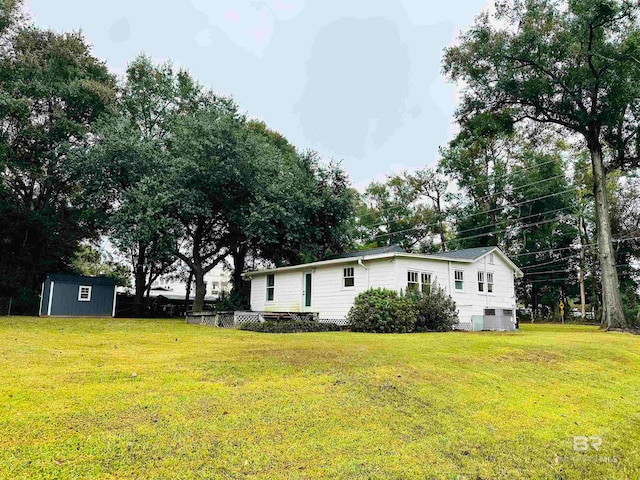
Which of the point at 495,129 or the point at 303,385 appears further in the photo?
the point at 495,129

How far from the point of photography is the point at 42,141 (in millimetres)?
22906

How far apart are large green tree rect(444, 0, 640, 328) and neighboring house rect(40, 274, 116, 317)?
22925mm

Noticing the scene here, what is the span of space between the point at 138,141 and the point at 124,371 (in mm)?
18680

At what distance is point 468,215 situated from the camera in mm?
39625

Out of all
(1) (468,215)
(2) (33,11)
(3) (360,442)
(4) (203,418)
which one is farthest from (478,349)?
(1) (468,215)

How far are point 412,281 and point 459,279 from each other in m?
3.22

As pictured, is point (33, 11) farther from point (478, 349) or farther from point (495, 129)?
point (478, 349)

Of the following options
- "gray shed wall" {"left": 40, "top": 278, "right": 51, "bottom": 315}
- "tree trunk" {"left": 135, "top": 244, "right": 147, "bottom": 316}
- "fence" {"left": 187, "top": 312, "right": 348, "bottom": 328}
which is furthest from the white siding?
"tree trunk" {"left": 135, "top": 244, "right": 147, "bottom": 316}

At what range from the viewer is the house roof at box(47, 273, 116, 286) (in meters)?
21.2

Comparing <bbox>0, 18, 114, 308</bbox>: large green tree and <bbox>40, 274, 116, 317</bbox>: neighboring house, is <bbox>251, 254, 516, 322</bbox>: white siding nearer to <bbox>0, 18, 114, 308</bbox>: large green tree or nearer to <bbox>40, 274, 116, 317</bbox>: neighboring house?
<bbox>40, 274, 116, 317</bbox>: neighboring house

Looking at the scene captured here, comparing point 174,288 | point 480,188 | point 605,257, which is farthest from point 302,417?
point 174,288

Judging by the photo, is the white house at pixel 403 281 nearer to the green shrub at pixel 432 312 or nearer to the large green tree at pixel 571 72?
the green shrub at pixel 432 312

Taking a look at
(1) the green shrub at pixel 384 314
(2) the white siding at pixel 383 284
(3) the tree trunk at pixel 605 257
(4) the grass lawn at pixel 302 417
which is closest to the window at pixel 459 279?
(2) the white siding at pixel 383 284

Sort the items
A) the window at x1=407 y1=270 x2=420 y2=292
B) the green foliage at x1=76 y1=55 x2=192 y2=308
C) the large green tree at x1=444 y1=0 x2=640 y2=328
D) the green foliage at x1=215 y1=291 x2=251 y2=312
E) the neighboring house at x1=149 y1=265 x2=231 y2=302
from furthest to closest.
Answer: the neighboring house at x1=149 y1=265 x2=231 y2=302
the green foliage at x1=215 y1=291 x2=251 y2=312
the green foliage at x1=76 y1=55 x2=192 y2=308
the large green tree at x1=444 y1=0 x2=640 y2=328
the window at x1=407 y1=270 x2=420 y2=292
